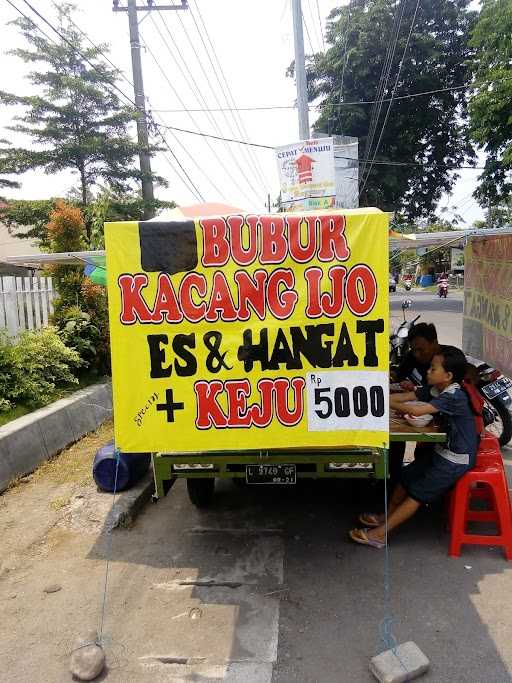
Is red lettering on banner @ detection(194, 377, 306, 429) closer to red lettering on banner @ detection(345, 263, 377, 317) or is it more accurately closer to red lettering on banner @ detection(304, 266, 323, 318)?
red lettering on banner @ detection(304, 266, 323, 318)

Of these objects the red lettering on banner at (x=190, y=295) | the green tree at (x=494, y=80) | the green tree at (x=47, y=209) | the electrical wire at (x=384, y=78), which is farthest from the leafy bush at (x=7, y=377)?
the electrical wire at (x=384, y=78)

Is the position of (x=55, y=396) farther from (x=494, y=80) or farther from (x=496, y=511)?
(x=494, y=80)

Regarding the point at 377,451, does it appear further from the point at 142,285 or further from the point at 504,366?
the point at 504,366

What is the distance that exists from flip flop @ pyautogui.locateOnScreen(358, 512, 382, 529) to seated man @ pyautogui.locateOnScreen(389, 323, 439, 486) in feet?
1.90

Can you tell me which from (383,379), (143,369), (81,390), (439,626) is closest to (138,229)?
(143,369)

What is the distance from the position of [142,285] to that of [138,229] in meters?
0.31

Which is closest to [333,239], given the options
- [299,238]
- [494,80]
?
[299,238]

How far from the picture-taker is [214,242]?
288cm

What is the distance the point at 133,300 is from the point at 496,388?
4051mm

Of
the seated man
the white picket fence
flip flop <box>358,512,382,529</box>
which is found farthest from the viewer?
the white picket fence

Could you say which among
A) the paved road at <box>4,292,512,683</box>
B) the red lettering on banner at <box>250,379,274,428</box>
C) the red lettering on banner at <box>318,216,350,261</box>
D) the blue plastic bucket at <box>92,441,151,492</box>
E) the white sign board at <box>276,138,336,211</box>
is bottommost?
the paved road at <box>4,292,512,683</box>

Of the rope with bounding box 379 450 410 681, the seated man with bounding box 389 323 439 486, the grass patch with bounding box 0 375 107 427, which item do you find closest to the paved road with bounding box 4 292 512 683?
the rope with bounding box 379 450 410 681

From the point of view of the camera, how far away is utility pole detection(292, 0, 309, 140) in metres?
10.3

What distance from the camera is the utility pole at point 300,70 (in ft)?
33.9
